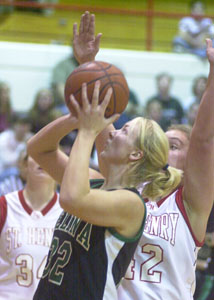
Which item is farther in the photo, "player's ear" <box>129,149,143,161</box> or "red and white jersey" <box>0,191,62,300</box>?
"red and white jersey" <box>0,191,62,300</box>

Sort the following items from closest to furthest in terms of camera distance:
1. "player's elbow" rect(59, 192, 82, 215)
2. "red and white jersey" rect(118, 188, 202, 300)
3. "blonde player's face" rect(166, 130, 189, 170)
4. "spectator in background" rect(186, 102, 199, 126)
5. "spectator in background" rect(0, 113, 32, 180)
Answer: "player's elbow" rect(59, 192, 82, 215) → "red and white jersey" rect(118, 188, 202, 300) → "blonde player's face" rect(166, 130, 189, 170) → "spectator in background" rect(0, 113, 32, 180) → "spectator in background" rect(186, 102, 199, 126)

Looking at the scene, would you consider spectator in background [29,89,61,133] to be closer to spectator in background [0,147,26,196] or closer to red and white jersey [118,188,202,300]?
spectator in background [0,147,26,196]

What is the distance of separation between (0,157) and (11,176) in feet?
4.26

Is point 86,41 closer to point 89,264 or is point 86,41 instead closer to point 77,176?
point 77,176

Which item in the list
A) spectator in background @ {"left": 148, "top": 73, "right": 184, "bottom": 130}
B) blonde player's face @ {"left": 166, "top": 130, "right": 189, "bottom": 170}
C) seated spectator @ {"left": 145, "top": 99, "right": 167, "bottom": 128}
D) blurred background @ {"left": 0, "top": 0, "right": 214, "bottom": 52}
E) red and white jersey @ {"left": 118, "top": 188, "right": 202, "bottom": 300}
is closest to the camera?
red and white jersey @ {"left": 118, "top": 188, "right": 202, "bottom": 300}

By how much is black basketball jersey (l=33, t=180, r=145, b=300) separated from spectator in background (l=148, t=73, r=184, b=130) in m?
6.51

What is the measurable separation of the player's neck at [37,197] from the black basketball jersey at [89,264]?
1.94m

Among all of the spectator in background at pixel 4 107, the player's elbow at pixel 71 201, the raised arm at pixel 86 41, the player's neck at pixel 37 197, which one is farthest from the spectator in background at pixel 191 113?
the player's elbow at pixel 71 201

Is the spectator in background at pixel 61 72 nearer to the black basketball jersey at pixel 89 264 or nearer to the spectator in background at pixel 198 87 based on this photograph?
the spectator in background at pixel 198 87

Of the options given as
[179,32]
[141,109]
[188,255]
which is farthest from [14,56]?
[188,255]

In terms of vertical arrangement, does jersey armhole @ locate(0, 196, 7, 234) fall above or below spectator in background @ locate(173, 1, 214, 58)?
above

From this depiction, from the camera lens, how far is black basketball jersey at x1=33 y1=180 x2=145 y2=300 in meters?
2.70

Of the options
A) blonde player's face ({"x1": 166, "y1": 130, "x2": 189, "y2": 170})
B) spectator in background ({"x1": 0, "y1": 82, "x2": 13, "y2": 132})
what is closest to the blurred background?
spectator in background ({"x1": 0, "y1": 82, "x2": 13, "y2": 132})

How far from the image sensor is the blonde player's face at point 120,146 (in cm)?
284
